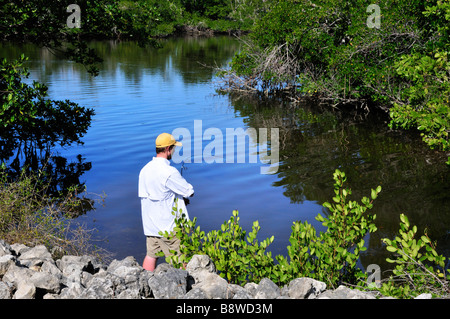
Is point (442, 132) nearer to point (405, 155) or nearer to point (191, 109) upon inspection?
point (405, 155)

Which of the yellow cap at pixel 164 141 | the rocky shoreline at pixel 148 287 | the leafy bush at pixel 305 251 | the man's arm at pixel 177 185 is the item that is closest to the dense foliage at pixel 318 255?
the leafy bush at pixel 305 251

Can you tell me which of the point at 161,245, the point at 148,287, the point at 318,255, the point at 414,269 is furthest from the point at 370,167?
the point at 148,287

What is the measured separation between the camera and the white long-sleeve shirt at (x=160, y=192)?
660 cm

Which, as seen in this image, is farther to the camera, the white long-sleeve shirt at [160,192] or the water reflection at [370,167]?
the water reflection at [370,167]

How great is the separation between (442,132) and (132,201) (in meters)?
6.77

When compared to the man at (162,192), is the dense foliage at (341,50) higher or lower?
higher

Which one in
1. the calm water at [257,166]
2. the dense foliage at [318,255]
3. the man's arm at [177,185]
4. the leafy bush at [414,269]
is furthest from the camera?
the calm water at [257,166]

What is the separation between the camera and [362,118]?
21516 mm

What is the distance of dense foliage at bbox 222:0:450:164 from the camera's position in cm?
1662

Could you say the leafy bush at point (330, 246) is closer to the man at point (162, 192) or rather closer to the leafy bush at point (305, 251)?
the leafy bush at point (305, 251)

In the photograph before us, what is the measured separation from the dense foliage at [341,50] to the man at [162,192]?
5676 mm

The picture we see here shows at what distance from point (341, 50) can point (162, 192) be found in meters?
14.8

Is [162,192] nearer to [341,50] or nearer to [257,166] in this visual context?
[257,166]
